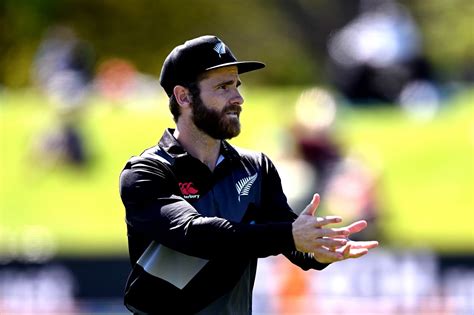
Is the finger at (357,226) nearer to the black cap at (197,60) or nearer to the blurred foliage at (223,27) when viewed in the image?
the black cap at (197,60)

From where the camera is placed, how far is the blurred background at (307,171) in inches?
503

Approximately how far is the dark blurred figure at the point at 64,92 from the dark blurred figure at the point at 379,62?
3.26 m

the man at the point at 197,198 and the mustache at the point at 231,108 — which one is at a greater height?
the mustache at the point at 231,108

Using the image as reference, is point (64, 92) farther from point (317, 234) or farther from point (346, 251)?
point (317, 234)

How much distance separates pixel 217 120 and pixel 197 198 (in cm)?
35

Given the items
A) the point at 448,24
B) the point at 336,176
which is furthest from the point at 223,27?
the point at 336,176

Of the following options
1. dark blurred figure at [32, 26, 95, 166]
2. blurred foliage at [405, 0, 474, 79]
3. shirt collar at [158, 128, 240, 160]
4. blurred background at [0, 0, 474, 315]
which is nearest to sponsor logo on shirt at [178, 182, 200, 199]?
shirt collar at [158, 128, 240, 160]

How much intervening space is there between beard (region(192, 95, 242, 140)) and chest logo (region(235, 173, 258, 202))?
21 centimetres

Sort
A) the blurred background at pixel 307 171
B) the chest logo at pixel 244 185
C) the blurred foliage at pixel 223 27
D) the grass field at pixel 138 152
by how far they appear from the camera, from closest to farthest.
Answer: the chest logo at pixel 244 185 < the blurred background at pixel 307 171 < the grass field at pixel 138 152 < the blurred foliage at pixel 223 27

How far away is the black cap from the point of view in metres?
5.81

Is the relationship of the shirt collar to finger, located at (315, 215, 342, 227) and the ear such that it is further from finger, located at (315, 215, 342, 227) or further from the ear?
finger, located at (315, 215, 342, 227)

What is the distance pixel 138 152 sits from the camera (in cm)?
1578

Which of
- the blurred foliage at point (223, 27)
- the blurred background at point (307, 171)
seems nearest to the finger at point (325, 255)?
the blurred background at point (307, 171)

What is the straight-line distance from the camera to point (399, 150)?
15.5m
